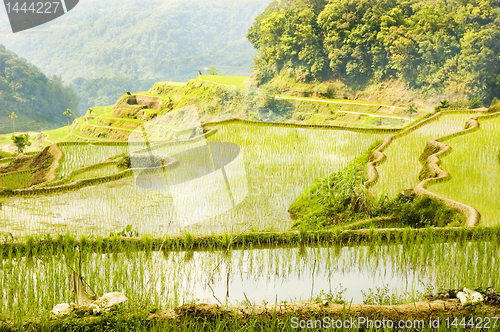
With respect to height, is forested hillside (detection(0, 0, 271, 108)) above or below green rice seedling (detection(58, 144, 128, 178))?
above

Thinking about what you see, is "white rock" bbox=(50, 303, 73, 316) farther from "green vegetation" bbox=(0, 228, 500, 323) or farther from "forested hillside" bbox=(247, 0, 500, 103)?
"forested hillside" bbox=(247, 0, 500, 103)

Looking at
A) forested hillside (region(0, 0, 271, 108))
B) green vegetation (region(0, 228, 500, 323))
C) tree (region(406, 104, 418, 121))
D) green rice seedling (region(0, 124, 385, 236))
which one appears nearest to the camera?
green vegetation (region(0, 228, 500, 323))

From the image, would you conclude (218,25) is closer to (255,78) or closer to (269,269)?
(255,78)

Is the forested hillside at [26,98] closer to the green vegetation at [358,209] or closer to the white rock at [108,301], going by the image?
the green vegetation at [358,209]

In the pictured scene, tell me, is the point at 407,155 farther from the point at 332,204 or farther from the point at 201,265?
the point at 201,265

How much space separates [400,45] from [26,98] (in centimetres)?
1387

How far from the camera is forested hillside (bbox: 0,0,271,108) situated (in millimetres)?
29000

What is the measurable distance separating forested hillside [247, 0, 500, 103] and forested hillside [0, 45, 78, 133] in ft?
30.0

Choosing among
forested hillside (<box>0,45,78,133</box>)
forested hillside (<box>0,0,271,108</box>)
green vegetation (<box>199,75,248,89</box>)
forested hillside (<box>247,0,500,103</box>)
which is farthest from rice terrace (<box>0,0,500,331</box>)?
forested hillside (<box>0,0,271,108</box>)

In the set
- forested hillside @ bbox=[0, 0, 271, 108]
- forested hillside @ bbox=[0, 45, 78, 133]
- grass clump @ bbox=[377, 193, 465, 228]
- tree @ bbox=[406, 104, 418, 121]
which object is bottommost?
grass clump @ bbox=[377, 193, 465, 228]

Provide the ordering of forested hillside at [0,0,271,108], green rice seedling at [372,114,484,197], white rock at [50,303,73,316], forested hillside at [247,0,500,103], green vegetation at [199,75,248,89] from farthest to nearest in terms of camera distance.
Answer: forested hillside at [0,0,271,108], green vegetation at [199,75,248,89], forested hillside at [247,0,500,103], green rice seedling at [372,114,484,197], white rock at [50,303,73,316]

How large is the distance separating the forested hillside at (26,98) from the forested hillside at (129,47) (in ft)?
22.5

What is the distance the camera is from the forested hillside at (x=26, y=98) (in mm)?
17469

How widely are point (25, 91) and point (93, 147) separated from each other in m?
11.6
